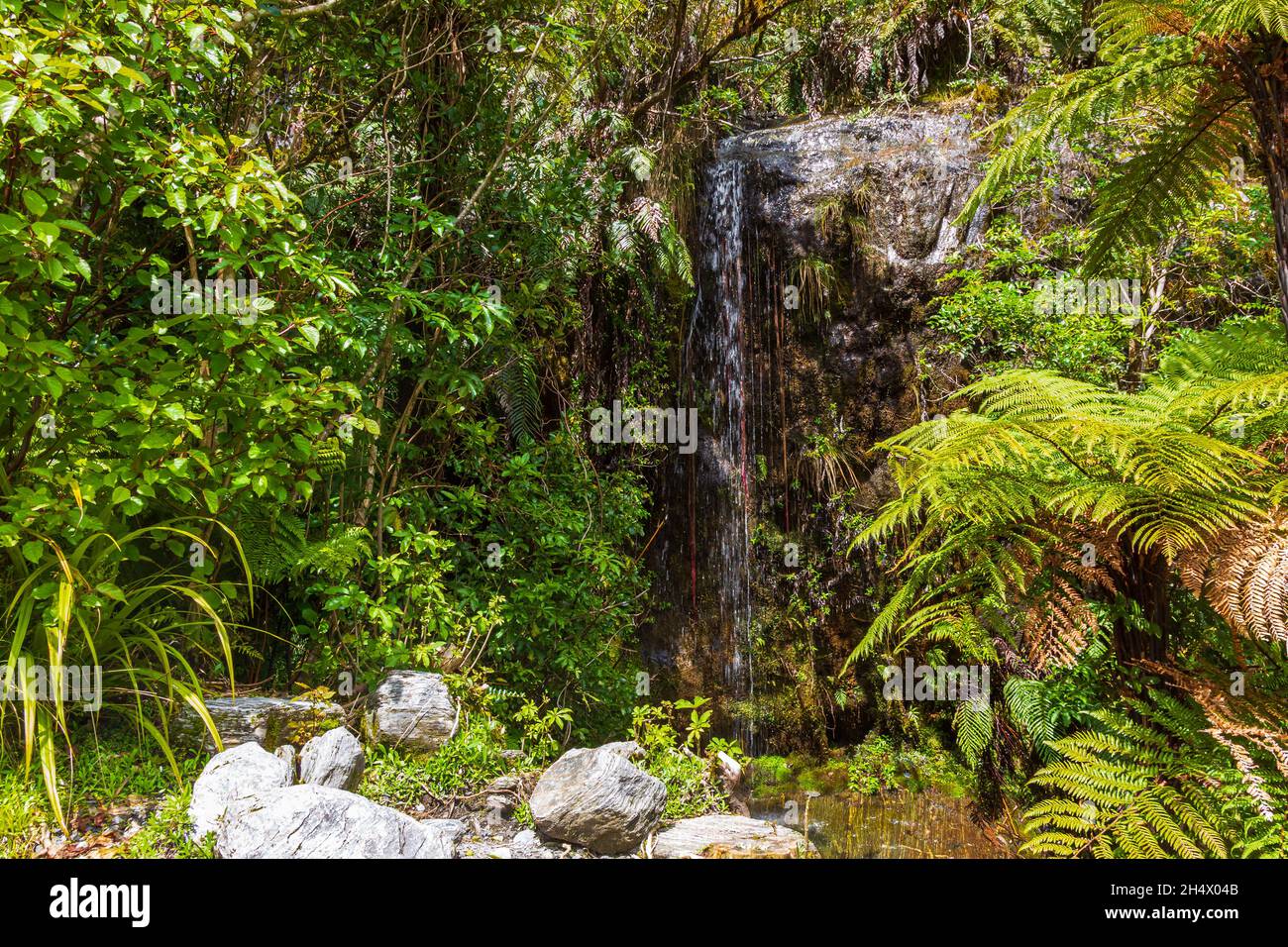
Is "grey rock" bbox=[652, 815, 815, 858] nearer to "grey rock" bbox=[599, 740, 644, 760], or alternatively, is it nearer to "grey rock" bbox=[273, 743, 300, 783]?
"grey rock" bbox=[599, 740, 644, 760]

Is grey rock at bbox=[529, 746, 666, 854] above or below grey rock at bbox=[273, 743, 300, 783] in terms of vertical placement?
below

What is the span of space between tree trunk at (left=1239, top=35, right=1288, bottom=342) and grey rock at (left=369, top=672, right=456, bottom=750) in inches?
134

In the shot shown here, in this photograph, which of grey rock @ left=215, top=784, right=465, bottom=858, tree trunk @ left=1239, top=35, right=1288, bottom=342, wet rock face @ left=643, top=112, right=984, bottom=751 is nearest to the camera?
tree trunk @ left=1239, top=35, right=1288, bottom=342

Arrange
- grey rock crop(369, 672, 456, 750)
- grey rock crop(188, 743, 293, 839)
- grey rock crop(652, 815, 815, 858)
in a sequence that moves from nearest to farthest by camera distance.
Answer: grey rock crop(188, 743, 293, 839) → grey rock crop(652, 815, 815, 858) → grey rock crop(369, 672, 456, 750)

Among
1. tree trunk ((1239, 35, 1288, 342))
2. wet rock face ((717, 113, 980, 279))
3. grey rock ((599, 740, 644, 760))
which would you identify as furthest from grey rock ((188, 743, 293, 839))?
wet rock face ((717, 113, 980, 279))

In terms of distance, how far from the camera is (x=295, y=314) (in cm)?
313

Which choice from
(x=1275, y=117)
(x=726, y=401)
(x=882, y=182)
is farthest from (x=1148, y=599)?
(x=882, y=182)

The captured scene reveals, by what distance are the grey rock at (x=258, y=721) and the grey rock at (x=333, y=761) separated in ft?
0.59

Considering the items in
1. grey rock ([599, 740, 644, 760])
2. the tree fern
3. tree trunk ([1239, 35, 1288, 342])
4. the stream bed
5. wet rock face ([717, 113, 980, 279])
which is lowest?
the stream bed

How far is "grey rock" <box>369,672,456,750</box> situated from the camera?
341 centimetres

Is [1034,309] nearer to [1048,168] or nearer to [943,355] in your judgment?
[943,355]

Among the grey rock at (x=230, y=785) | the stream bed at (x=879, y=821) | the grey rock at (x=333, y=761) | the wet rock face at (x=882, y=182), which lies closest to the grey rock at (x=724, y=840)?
the grey rock at (x=333, y=761)

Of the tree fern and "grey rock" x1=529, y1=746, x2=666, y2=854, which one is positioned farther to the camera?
"grey rock" x1=529, y1=746, x2=666, y2=854

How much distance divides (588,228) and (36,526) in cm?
415
